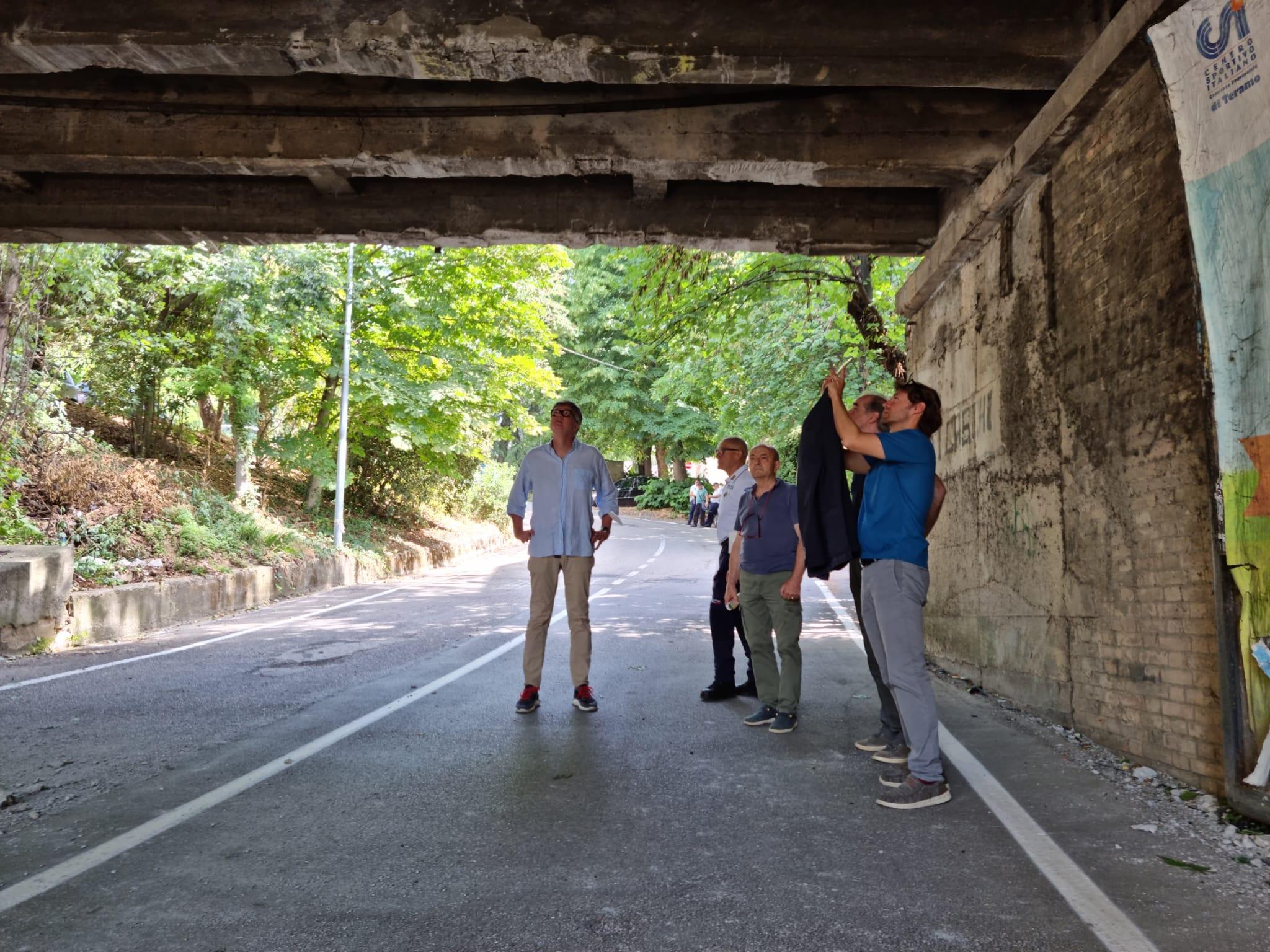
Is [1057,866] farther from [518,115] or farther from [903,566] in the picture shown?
[518,115]

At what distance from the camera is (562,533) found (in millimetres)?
6277

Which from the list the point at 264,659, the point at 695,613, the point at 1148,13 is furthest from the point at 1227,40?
the point at 695,613

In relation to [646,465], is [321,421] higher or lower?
lower

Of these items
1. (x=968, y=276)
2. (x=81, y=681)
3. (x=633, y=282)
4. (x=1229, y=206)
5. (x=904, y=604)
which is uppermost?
(x=633, y=282)

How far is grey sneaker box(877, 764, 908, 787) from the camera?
4.25m

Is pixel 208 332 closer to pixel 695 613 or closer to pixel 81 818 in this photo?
pixel 695 613

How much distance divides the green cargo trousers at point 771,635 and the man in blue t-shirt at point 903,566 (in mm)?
1129

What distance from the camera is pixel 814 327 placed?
1445cm

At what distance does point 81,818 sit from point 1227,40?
606cm

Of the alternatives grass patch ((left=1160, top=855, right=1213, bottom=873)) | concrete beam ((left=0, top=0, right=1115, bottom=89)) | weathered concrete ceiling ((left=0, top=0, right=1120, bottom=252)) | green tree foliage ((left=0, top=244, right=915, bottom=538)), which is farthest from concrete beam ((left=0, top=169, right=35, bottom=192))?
grass patch ((left=1160, top=855, right=1213, bottom=873))

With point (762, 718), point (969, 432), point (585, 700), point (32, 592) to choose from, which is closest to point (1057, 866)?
point (762, 718)

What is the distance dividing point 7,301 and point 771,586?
11431mm

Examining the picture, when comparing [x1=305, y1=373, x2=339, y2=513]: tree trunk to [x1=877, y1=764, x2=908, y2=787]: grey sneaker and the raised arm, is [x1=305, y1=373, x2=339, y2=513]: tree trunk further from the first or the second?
[x1=877, y1=764, x2=908, y2=787]: grey sneaker

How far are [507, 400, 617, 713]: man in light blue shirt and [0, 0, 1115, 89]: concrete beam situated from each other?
89.4 inches
